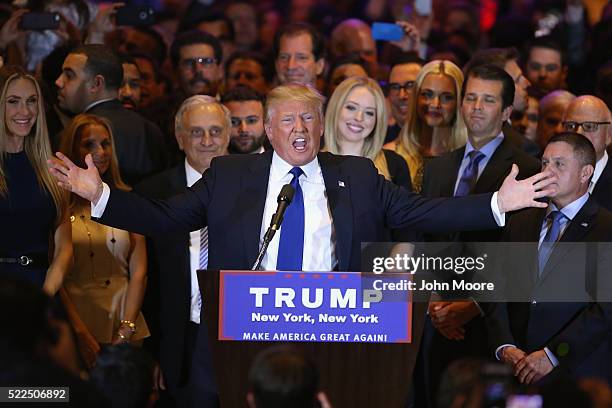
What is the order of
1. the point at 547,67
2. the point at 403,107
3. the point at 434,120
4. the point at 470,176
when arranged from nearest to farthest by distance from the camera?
the point at 470,176, the point at 434,120, the point at 403,107, the point at 547,67

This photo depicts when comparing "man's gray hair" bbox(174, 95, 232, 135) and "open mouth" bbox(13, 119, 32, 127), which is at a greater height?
"man's gray hair" bbox(174, 95, 232, 135)

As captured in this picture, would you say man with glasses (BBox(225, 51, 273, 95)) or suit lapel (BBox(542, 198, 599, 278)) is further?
man with glasses (BBox(225, 51, 273, 95))

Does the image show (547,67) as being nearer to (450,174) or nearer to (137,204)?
(450,174)

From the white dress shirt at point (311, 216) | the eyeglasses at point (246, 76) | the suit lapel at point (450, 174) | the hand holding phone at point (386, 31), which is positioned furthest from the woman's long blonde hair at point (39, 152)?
the hand holding phone at point (386, 31)

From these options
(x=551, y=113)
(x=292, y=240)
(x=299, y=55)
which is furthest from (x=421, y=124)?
(x=292, y=240)

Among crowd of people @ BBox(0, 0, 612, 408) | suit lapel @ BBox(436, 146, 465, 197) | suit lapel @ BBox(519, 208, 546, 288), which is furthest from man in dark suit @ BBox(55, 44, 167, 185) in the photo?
suit lapel @ BBox(519, 208, 546, 288)

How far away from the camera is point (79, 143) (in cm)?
663

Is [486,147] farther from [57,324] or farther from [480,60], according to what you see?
[57,324]

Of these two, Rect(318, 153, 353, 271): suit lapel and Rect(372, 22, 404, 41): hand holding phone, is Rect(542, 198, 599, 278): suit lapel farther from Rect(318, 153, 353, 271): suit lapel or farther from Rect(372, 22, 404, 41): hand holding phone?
Rect(372, 22, 404, 41): hand holding phone

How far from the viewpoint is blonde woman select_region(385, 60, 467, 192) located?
291 inches

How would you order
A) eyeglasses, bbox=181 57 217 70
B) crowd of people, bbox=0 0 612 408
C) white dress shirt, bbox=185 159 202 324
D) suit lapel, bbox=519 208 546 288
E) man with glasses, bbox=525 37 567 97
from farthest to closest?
man with glasses, bbox=525 37 567 97 < eyeglasses, bbox=181 57 217 70 < white dress shirt, bbox=185 159 202 324 < suit lapel, bbox=519 208 546 288 < crowd of people, bbox=0 0 612 408

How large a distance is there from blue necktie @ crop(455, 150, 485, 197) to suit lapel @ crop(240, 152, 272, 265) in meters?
1.50

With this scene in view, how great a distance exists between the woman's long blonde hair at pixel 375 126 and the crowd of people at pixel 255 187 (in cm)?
1

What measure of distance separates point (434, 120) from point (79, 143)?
2046 mm
